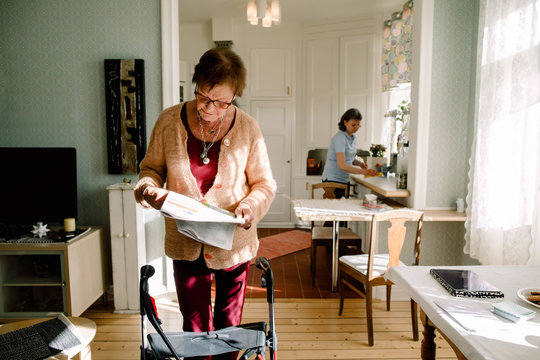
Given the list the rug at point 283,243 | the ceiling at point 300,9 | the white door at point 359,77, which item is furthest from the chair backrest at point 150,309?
the white door at point 359,77

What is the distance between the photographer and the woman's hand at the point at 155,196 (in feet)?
4.21

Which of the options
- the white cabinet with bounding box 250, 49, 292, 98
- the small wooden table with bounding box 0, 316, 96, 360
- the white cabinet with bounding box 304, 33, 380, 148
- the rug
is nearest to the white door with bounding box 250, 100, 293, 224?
the white cabinet with bounding box 250, 49, 292, 98

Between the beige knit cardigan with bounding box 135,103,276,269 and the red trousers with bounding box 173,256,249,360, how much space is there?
0.06 metres

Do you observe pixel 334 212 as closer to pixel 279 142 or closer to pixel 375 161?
pixel 375 161

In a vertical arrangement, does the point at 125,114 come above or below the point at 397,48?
below

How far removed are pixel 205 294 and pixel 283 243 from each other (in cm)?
327

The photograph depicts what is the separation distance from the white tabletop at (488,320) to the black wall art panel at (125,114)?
6.69 feet

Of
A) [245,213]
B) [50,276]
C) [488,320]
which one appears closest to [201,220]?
[245,213]

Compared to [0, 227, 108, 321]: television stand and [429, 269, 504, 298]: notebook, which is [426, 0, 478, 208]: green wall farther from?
[0, 227, 108, 321]: television stand

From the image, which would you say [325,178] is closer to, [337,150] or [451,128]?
[337,150]

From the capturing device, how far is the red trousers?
1.49m

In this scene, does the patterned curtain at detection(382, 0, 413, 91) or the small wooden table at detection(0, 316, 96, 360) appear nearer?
the small wooden table at detection(0, 316, 96, 360)

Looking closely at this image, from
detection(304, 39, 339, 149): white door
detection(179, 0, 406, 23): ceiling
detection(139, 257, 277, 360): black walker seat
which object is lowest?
detection(139, 257, 277, 360): black walker seat

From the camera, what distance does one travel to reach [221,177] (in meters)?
1.45
